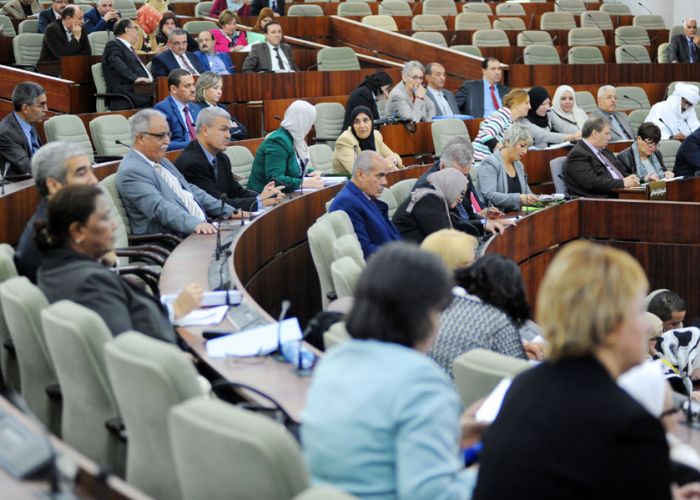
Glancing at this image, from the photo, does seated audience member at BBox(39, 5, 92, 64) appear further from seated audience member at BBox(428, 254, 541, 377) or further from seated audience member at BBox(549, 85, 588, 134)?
seated audience member at BBox(428, 254, 541, 377)

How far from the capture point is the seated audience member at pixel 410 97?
7637mm

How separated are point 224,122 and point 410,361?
11.1 feet

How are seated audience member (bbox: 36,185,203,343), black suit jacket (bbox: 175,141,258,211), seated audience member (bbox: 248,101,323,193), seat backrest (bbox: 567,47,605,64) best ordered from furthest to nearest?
seat backrest (bbox: 567,47,605,64), seated audience member (bbox: 248,101,323,193), black suit jacket (bbox: 175,141,258,211), seated audience member (bbox: 36,185,203,343)

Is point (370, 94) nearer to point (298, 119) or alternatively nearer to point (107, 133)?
point (298, 119)

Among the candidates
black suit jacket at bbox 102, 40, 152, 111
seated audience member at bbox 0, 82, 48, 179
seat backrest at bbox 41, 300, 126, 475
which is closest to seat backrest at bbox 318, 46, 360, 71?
black suit jacket at bbox 102, 40, 152, 111

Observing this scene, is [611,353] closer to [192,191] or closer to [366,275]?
[366,275]

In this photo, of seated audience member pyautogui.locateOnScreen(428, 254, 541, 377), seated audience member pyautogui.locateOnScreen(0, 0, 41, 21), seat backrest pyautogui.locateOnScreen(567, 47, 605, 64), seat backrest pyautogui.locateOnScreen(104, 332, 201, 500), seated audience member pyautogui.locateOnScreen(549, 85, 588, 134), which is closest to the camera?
seat backrest pyautogui.locateOnScreen(104, 332, 201, 500)

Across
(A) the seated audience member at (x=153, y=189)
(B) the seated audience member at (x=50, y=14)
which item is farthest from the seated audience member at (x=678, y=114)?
(A) the seated audience member at (x=153, y=189)

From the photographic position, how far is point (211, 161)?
4.97m

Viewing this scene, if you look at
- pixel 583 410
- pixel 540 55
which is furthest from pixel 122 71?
pixel 583 410

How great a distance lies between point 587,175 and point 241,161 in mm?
2055

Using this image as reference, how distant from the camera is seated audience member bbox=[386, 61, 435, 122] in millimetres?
7637

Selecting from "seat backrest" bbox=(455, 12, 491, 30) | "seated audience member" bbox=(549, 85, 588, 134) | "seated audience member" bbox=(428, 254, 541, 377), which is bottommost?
"seated audience member" bbox=(549, 85, 588, 134)

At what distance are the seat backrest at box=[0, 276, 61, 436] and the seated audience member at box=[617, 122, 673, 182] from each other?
4.92m
